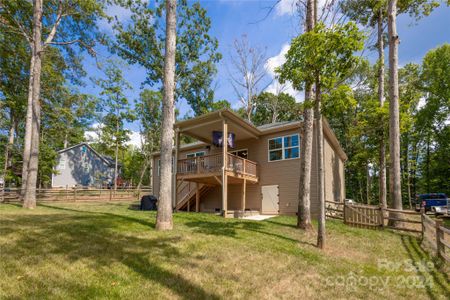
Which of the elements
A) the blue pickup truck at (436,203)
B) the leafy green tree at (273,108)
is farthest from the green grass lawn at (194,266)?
the leafy green tree at (273,108)

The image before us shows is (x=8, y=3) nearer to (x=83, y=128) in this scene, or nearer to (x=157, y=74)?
(x=157, y=74)

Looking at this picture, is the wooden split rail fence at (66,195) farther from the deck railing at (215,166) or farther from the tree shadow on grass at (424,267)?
Result: the tree shadow on grass at (424,267)

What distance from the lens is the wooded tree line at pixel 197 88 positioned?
7121 millimetres

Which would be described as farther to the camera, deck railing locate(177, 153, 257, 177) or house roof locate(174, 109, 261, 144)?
deck railing locate(177, 153, 257, 177)

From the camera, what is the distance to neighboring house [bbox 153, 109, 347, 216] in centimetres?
1286

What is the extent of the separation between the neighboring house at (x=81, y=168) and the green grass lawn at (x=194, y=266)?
27.0m

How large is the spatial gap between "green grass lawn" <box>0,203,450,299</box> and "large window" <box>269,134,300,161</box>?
6.89 m

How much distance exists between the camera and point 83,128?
3481cm

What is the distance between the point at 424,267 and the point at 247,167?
30.2 ft

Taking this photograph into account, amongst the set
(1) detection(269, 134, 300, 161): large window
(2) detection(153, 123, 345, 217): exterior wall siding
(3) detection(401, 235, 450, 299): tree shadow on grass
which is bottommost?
(3) detection(401, 235, 450, 299): tree shadow on grass

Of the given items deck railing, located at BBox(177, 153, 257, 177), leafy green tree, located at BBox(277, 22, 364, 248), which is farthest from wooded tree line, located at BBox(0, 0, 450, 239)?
deck railing, located at BBox(177, 153, 257, 177)

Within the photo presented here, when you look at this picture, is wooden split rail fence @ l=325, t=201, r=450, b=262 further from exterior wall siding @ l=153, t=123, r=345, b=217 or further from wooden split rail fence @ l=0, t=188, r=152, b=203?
wooden split rail fence @ l=0, t=188, r=152, b=203

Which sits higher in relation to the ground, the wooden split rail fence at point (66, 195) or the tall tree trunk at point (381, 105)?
the tall tree trunk at point (381, 105)

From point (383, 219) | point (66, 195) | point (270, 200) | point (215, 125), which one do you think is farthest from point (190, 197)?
point (66, 195)
